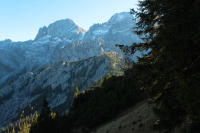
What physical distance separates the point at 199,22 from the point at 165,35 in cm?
171

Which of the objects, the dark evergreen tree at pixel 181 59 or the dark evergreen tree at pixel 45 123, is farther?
the dark evergreen tree at pixel 45 123

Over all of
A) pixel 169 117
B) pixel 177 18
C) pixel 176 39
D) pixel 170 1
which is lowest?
pixel 169 117

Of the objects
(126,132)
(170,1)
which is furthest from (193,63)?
(126,132)

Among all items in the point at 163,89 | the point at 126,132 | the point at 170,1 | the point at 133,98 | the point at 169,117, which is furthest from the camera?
the point at 133,98

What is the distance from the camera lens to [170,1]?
7961mm

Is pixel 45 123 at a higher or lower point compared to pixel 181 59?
higher

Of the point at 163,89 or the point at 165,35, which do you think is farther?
the point at 163,89

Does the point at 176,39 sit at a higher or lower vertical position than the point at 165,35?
lower

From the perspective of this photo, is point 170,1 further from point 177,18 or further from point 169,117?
point 169,117

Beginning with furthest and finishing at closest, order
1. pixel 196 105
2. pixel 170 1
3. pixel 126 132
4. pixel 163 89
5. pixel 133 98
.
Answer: pixel 133 98
pixel 126 132
pixel 163 89
pixel 170 1
pixel 196 105

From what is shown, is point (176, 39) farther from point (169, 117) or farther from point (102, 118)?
point (102, 118)

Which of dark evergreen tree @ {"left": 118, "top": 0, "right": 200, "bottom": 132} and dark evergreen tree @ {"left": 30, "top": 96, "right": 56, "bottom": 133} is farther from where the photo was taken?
dark evergreen tree @ {"left": 30, "top": 96, "right": 56, "bottom": 133}

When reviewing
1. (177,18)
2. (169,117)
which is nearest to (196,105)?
(169,117)

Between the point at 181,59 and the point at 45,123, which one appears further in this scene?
the point at 45,123
